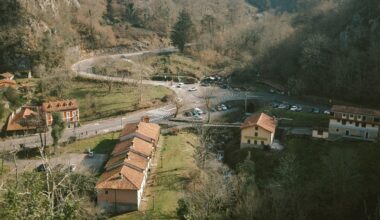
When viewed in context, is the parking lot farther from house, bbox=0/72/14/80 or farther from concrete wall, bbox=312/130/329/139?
house, bbox=0/72/14/80

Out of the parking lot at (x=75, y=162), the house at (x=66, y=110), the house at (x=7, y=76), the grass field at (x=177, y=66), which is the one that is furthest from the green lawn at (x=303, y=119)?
the house at (x=7, y=76)

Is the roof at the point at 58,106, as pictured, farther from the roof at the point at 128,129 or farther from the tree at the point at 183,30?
the tree at the point at 183,30

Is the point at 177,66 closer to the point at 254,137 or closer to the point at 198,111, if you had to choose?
the point at 198,111

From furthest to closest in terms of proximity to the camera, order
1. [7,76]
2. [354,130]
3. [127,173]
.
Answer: [7,76] < [354,130] < [127,173]

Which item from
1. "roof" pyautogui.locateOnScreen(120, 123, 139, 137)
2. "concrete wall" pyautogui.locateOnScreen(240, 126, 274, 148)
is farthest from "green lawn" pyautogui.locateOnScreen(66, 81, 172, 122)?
"concrete wall" pyautogui.locateOnScreen(240, 126, 274, 148)

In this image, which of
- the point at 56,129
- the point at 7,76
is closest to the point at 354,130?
the point at 56,129
